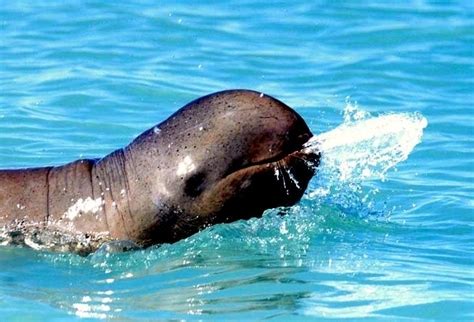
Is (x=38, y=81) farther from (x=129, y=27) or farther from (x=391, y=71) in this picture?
(x=391, y=71)

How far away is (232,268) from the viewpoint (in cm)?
959

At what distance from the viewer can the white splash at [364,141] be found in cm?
959

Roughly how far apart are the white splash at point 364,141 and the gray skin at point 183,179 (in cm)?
23

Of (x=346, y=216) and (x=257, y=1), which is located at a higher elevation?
(x=257, y=1)

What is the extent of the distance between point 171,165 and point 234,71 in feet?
24.9

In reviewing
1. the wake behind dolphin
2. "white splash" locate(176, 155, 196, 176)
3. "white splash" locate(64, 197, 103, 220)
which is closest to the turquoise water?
the wake behind dolphin

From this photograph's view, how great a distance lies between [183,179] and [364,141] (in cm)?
157

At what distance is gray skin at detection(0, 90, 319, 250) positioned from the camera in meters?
9.27

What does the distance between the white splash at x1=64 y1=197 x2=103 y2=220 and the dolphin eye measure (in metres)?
0.73

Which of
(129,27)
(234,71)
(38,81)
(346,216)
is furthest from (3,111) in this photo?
(346,216)

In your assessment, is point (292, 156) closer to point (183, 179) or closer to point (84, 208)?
point (183, 179)

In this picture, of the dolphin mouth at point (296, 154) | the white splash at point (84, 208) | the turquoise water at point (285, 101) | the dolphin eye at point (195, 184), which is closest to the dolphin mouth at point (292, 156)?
the dolphin mouth at point (296, 154)

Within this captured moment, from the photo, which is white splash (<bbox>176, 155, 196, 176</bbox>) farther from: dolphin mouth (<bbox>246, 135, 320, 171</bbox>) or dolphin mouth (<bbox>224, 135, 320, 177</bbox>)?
dolphin mouth (<bbox>246, 135, 320, 171</bbox>)

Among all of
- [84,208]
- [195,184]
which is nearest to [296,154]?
[195,184]
